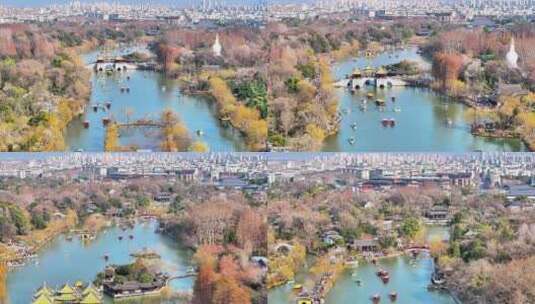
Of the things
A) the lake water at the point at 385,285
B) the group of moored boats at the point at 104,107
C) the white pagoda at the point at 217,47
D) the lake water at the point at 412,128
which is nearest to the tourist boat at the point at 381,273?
the lake water at the point at 385,285

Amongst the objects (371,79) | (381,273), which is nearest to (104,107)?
(371,79)

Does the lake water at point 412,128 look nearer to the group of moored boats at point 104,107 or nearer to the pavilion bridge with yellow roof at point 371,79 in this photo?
the pavilion bridge with yellow roof at point 371,79

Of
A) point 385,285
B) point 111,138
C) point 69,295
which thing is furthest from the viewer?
point 385,285

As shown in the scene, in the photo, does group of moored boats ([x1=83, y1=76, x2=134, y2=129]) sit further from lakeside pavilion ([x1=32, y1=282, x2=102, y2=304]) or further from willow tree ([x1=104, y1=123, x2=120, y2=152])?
lakeside pavilion ([x1=32, y1=282, x2=102, y2=304])

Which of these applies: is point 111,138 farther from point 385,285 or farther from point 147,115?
point 385,285

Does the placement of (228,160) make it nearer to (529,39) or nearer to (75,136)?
(75,136)
